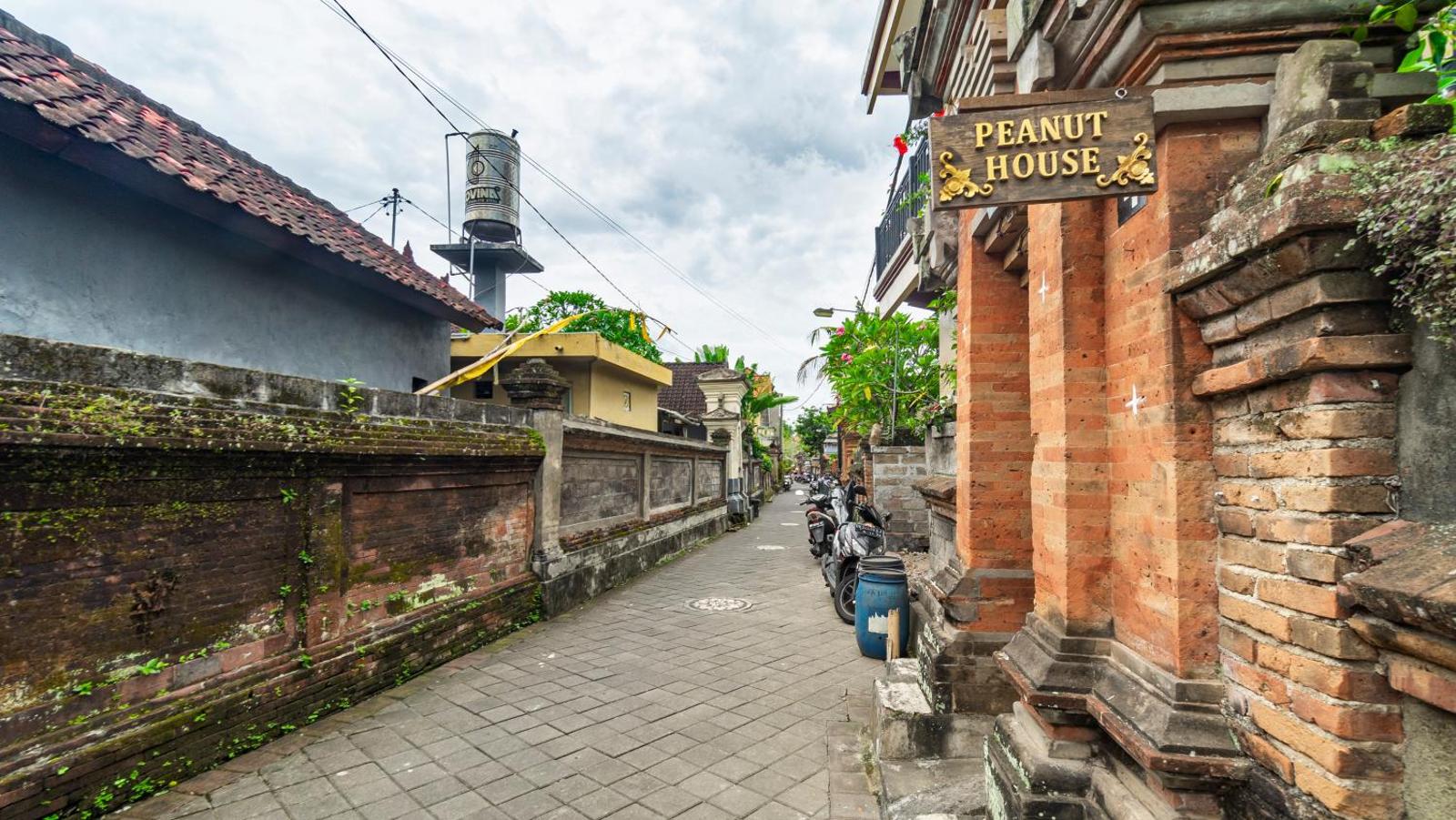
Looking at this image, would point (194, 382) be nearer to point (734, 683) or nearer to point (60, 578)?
point (60, 578)

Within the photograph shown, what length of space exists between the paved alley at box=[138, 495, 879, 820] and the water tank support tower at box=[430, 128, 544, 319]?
19.3m

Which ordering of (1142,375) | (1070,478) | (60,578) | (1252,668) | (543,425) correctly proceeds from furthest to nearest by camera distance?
(543,425), (60,578), (1070,478), (1142,375), (1252,668)

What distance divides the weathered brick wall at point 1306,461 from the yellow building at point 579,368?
10.8m

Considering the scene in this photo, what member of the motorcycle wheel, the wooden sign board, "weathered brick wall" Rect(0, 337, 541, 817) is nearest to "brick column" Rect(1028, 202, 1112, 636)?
the wooden sign board

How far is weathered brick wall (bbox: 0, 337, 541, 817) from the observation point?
2.89 metres

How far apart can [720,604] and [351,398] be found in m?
4.80

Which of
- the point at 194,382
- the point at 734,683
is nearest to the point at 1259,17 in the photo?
the point at 734,683

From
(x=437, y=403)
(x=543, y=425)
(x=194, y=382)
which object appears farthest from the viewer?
(x=543, y=425)

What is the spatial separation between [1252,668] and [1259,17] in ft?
6.52

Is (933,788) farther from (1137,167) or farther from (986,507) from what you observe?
(1137,167)

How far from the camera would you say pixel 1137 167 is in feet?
6.27

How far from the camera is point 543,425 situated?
7133mm

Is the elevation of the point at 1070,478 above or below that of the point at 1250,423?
below

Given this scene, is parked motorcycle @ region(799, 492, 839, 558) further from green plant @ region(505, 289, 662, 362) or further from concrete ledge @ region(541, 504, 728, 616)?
green plant @ region(505, 289, 662, 362)
